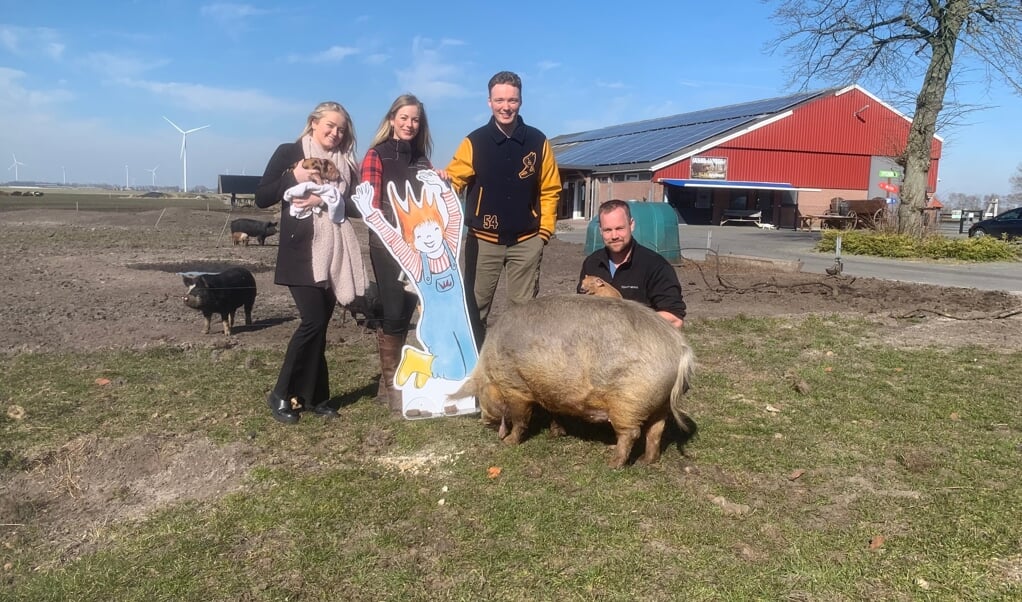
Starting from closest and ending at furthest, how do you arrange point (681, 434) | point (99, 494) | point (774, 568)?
point (774, 568) < point (99, 494) < point (681, 434)

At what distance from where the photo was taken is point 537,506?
373cm

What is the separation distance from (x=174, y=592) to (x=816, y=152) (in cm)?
4120

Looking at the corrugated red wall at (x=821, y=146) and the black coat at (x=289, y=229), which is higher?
the corrugated red wall at (x=821, y=146)

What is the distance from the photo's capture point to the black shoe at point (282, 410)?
195 inches

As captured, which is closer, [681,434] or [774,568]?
[774,568]

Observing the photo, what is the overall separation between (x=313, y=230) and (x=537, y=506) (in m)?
2.27

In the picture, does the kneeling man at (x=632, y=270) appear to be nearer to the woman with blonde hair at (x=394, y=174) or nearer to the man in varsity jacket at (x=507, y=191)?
the man in varsity jacket at (x=507, y=191)

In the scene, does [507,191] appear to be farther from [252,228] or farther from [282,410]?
[252,228]

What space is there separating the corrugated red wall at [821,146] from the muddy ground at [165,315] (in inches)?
902

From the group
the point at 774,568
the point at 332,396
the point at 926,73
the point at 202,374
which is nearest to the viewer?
the point at 774,568

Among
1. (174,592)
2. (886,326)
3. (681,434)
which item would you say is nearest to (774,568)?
(681,434)

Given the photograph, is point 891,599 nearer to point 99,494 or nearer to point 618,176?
point 99,494

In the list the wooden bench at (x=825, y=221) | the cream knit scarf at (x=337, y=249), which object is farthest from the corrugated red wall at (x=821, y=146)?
the cream knit scarf at (x=337, y=249)

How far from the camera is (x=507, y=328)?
4395 millimetres
